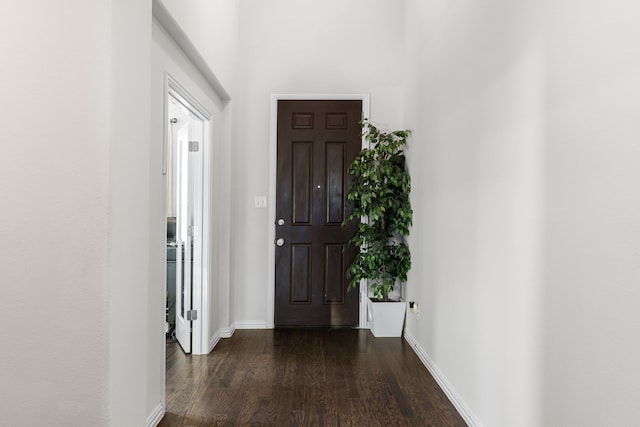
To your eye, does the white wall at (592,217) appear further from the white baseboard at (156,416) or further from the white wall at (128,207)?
the white baseboard at (156,416)

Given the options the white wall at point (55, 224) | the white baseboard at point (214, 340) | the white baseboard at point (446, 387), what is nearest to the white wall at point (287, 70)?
the white baseboard at point (214, 340)

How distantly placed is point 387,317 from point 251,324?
1.29 meters

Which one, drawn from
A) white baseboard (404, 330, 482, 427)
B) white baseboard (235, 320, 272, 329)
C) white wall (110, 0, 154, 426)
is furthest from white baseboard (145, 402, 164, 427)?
white baseboard (235, 320, 272, 329)

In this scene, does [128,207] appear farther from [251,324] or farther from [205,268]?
[251,324]

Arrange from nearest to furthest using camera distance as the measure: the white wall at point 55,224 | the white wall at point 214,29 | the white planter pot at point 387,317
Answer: the white wall at point 55,224 → the white wall at point 214,29 → the white planter pot at point 387,317

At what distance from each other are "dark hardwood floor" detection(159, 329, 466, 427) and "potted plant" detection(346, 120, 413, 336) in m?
0.41

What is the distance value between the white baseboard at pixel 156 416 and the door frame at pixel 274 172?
180cm

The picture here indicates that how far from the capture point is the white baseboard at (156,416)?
6.87ft

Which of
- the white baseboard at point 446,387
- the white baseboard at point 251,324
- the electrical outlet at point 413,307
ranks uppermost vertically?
the electrical outlet at point 413,307

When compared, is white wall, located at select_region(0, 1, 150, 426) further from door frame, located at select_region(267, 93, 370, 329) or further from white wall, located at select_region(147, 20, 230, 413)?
door frame, located at select_region(267, 93, 370, 329)

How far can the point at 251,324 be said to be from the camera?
402cm

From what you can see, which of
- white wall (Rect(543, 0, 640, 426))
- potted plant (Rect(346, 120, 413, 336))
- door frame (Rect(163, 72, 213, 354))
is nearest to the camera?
white wall (Rect(543, 0, 640, 426))

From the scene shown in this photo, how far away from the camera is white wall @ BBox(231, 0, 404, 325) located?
4.04 m

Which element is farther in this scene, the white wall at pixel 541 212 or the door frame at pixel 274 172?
the door frame at pixel 274 172
